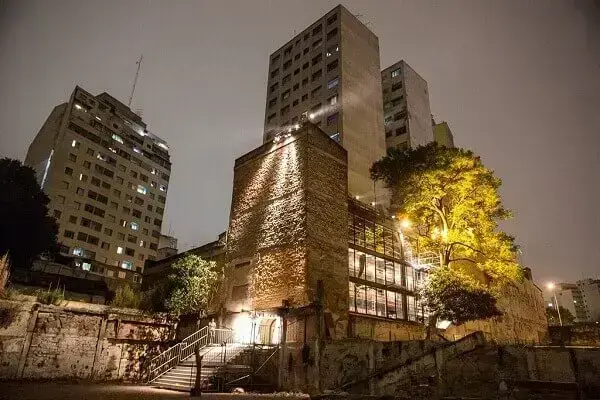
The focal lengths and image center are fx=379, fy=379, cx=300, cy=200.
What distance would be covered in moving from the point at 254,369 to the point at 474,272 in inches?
796

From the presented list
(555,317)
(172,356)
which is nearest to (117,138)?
(172,356)

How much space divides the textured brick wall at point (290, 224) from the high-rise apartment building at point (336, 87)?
14094mm

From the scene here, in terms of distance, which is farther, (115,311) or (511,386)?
(115,311)

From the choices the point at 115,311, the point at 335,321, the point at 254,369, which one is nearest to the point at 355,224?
the point at 335,321

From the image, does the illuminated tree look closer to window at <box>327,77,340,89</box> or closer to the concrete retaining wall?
the concrete retaining wall

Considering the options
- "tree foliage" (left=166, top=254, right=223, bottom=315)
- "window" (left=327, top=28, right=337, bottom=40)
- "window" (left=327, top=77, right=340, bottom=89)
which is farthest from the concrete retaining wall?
"window" (left=327, top=28, right=337, bottom=40)

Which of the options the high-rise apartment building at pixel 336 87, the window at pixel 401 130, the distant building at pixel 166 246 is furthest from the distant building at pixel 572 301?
the distant building at pixel 166 246

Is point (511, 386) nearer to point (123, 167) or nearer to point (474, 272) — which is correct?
point (474, 272)

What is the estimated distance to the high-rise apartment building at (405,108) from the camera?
54309 mm

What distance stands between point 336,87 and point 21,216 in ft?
111

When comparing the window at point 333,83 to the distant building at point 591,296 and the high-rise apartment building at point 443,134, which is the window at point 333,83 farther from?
the distant building at point 591,296

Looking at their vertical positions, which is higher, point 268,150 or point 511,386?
point 268,150

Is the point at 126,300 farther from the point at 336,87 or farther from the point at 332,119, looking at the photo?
the point at 336,87

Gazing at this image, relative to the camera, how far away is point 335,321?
18.7 meters
